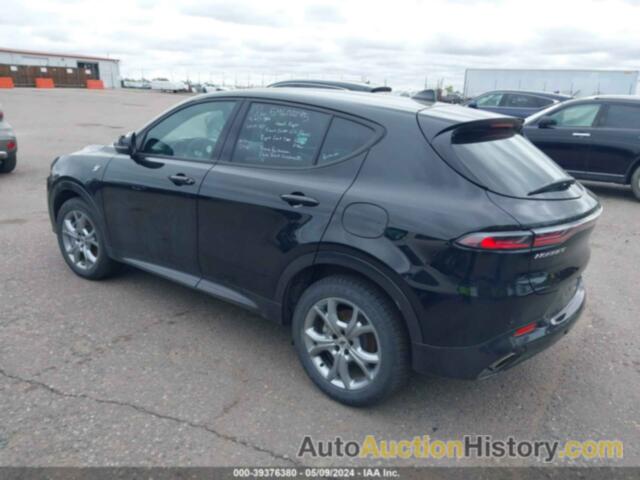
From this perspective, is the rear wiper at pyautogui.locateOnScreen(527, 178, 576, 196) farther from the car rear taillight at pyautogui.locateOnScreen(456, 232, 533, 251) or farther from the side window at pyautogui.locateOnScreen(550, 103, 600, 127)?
the side window at pyautogui.locateOnScreen(550, 103, 600, 127)

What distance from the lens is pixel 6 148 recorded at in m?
8.69

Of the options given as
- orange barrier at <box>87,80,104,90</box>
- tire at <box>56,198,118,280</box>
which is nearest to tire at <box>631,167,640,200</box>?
tire at <box>56,198,118,280</box>

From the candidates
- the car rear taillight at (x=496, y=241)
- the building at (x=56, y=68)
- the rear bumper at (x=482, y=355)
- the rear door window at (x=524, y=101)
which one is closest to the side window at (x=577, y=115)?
the rear door window at (x=524, y=101)

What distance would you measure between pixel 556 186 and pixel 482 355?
1.07m

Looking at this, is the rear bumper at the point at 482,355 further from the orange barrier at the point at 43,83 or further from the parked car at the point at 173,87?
the parked car at the point at 173,87

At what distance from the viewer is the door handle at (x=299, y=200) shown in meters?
2.95

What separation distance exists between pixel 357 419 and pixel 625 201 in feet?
25.9

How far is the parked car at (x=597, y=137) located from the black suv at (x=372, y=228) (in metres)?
6.47

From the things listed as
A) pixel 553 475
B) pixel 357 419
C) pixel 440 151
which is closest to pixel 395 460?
pixel 357 419

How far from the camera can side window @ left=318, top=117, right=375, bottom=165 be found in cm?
298

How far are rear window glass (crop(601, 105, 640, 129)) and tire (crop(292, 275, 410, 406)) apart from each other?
7.78 m

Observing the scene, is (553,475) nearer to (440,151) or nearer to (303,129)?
(440,151)

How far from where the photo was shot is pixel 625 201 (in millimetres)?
8812

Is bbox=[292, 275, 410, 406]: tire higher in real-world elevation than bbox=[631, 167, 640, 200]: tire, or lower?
higher
